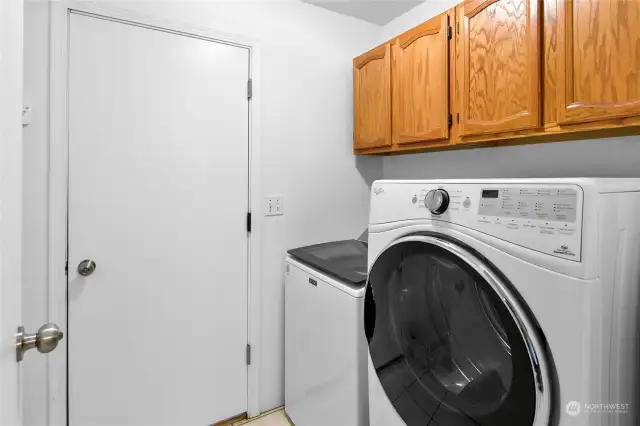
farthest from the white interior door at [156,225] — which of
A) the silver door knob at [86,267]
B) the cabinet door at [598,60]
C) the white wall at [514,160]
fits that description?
the cabinet door at [598,60]

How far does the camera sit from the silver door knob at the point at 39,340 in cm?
60

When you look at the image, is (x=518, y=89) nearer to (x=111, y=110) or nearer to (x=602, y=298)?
(x=602, y=298)

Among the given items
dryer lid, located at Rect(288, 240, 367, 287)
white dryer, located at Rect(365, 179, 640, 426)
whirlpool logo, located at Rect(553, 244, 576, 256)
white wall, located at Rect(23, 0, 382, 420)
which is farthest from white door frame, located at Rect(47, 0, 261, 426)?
whirlpool logo, located at Rect(553, 244, 576, 256)

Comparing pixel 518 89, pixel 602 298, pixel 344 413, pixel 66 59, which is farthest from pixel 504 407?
pixel 66 59

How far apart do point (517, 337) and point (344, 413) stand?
83cm

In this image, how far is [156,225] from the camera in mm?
1559

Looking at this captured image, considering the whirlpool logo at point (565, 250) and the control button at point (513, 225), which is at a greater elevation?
the control button at point (513, 225)

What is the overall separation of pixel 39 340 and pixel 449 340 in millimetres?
1024

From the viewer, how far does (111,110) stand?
4.72ft

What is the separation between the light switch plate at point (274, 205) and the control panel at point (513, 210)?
96 centimetres

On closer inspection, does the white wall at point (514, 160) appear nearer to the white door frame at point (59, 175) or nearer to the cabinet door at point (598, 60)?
the cabinet door at point (598, 60)

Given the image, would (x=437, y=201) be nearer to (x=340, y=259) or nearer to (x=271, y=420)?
(x=340, y=259)

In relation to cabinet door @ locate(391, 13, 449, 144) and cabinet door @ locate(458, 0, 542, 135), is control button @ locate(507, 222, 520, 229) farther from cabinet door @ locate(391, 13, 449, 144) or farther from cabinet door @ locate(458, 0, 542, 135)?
cabinet door @ locate(391, 13, 449, 144)

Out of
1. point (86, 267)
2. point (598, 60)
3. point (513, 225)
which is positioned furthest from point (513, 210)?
point (86, 267)
